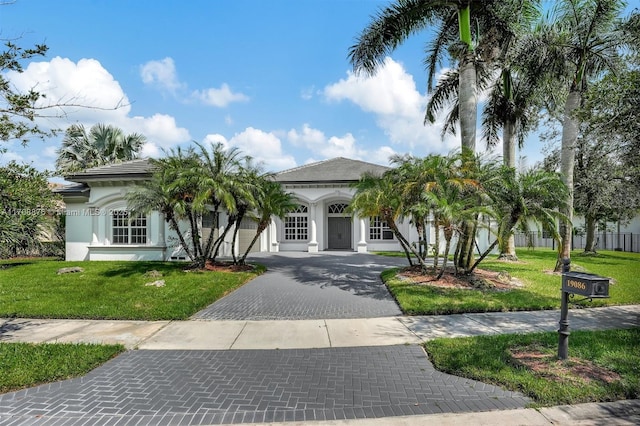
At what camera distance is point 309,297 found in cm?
968

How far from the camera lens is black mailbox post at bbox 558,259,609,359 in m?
4.64

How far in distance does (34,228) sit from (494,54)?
574 inches

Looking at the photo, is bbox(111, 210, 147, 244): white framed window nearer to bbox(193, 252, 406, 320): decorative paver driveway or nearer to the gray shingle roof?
the gray shingle roof

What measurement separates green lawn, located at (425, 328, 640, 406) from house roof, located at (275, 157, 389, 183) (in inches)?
618

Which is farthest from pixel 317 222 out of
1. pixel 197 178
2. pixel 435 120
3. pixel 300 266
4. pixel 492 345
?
pixel 492 345

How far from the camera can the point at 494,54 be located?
13023mm

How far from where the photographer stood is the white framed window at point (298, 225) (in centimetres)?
2403

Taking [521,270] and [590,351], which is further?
[521,270]

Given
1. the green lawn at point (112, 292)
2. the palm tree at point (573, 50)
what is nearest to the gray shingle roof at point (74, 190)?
the green lawn at point (112, 292)

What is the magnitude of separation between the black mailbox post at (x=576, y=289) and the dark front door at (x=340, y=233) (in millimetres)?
19532

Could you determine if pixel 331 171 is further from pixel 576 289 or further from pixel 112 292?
pixel 576 289

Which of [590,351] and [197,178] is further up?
[197,178]

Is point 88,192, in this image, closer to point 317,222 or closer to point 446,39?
point 317,222

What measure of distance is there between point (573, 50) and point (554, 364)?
41.7ft
